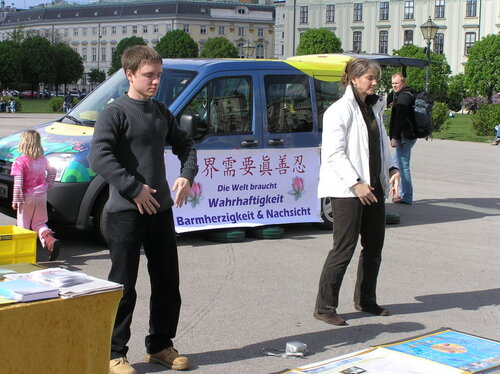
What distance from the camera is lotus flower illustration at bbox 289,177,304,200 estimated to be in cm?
1030

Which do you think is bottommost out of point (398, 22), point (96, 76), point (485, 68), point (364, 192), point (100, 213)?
point (100, 213)

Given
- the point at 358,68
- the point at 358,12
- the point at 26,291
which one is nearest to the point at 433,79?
the point at 358,12

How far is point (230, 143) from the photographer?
968 cm

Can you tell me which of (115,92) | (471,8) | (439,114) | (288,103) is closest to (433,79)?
(439,114)

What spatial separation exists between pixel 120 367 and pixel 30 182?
3.95 m

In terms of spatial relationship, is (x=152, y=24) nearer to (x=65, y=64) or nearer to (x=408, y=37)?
(x=65, y=64)

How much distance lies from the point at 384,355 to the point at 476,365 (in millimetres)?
582

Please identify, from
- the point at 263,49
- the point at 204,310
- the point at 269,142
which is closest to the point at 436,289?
the point at 204,310

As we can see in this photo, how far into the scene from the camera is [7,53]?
119688 millimetres

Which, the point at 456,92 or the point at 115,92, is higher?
the point at 456,92

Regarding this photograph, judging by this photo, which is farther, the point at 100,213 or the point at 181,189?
the point at 100,213

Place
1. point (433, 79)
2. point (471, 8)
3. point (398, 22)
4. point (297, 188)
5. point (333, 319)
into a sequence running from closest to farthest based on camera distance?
point (333, 319) → point (297, 188) → point (433, 79) → point (471, 8) → point (398, 22)

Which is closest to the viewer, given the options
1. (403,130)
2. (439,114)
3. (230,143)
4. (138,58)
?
(138,58)

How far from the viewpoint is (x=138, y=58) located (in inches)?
194
